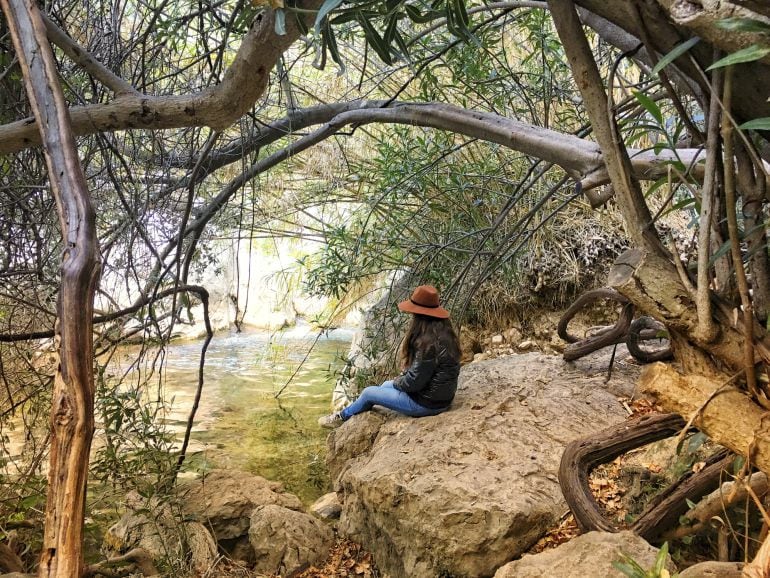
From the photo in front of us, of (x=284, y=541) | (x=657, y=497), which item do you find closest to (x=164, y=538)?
(x=284, y=541)

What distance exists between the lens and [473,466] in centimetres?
311

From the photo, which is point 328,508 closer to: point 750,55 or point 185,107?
point 185,107

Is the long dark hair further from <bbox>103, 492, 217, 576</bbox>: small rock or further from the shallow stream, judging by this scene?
<bbox>103, 492, 217, 576</bbox>: small rock

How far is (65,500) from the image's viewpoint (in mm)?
767

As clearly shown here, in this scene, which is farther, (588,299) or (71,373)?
(588,299)

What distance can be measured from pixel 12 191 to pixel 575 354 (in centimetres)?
338

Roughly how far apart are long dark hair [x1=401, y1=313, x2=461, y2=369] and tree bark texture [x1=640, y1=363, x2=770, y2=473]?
298cm

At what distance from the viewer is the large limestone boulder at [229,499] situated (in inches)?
143

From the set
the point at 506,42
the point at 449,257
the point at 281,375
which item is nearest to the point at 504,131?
the point at 449,257

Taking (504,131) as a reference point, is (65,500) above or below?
below

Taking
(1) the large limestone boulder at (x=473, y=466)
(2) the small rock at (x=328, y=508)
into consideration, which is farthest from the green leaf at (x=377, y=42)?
(2) the small rock at (x=328, y=508)

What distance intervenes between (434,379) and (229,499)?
1504 millimetres

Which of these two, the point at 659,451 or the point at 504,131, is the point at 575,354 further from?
the point at 504,131

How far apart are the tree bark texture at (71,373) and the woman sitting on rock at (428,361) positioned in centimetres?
315
